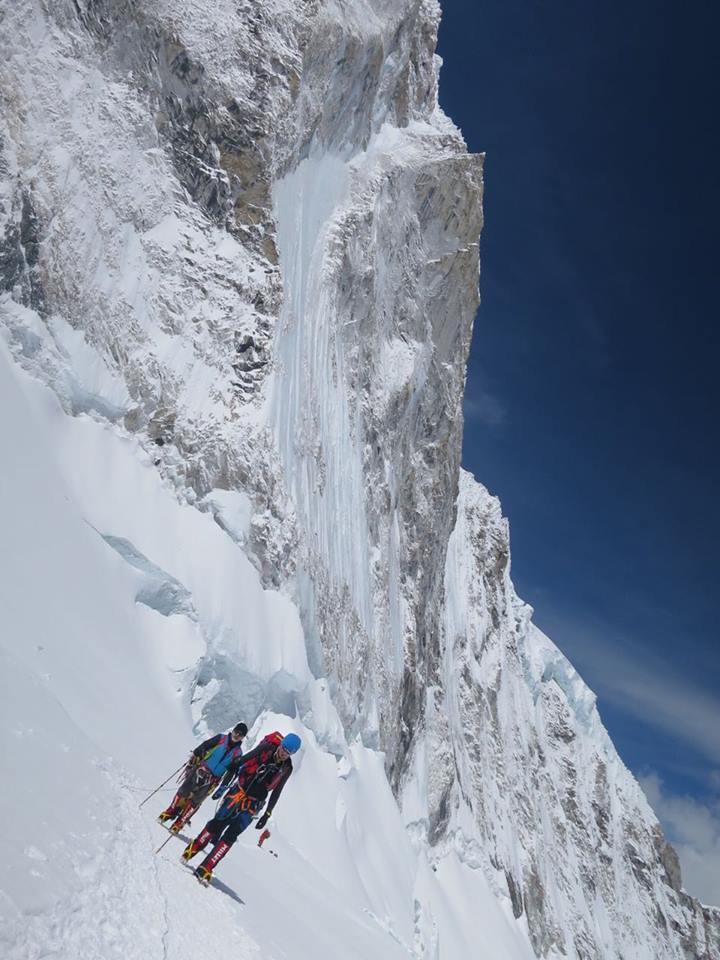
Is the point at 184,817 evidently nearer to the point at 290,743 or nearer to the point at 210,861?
the point at 210,861

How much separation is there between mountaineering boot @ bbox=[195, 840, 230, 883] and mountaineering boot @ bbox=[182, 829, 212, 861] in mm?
131

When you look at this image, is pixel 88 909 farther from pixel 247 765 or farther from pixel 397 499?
pixel 397 499

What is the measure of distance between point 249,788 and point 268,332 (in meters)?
→ 13.1

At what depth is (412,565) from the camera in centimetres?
3128

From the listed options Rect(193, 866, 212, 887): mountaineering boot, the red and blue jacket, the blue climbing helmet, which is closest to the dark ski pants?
the red and blue jacket

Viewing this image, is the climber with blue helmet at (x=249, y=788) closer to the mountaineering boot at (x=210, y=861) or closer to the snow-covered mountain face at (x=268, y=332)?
the mountaineering boot at (x=210, y=861)

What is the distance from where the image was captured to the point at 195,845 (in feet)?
24.0

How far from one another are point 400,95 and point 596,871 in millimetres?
68638

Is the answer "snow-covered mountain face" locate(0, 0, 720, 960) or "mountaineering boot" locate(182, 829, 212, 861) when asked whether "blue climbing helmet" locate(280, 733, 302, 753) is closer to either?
"mountaineering boot" locate(182, 829, 212, 861)

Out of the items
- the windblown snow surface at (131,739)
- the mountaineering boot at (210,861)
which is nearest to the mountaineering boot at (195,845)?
the mountaineering boot at (210,861)

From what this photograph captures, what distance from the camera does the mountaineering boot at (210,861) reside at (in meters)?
6.89

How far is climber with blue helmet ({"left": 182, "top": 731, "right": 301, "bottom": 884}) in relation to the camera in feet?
24.4

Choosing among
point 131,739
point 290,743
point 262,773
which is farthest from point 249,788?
point 131,739

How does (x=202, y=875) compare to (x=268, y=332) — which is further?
(x=268, y=332)
